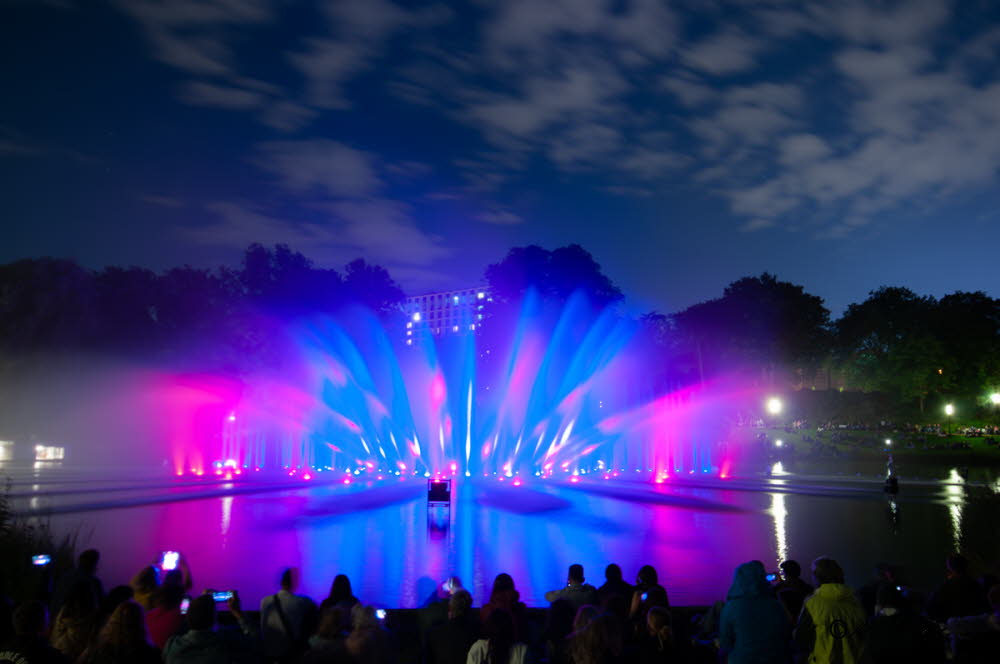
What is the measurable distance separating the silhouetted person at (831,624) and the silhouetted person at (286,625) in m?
4.53

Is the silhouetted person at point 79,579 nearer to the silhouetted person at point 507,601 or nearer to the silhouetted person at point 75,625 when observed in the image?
the silhouetted person at point 75,625

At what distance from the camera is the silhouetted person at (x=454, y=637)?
599 centimetres

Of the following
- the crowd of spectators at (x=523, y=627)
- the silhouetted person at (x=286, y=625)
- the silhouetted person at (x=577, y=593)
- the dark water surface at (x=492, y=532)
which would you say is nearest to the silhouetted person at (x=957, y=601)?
the crowd of spectators at (x=523, y=627)

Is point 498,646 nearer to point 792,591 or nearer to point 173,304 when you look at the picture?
point 792,591

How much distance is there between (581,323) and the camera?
2581 inches

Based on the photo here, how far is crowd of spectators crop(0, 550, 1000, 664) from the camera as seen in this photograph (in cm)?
516

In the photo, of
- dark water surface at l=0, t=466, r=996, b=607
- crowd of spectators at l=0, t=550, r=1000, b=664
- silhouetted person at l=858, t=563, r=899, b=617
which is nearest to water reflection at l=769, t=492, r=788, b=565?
dark water surface at l=0, t=466, r=996, b=607

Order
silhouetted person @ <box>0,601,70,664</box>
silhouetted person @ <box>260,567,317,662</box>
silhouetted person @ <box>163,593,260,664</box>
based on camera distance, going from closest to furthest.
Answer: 1. silhouetted person @ <box>0,601,70,664</box>
2. silhouetted person @ <box>163,593,260,664</box>
3. silhouetted person @ <box>260,567,317,662</box>

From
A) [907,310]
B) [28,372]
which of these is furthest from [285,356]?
[907,310]

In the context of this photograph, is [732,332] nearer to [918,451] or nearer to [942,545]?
[918,451]

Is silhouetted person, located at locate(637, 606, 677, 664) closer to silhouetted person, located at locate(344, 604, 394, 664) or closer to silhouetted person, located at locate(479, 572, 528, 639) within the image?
silhouetted person, located at locate(479, 572, 528, 639)

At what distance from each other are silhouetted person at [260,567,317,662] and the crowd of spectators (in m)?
0.01

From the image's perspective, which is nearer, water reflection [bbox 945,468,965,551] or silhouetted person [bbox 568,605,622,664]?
silhouetted person [bbox 568,605,622,664]

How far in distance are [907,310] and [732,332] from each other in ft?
70.6
